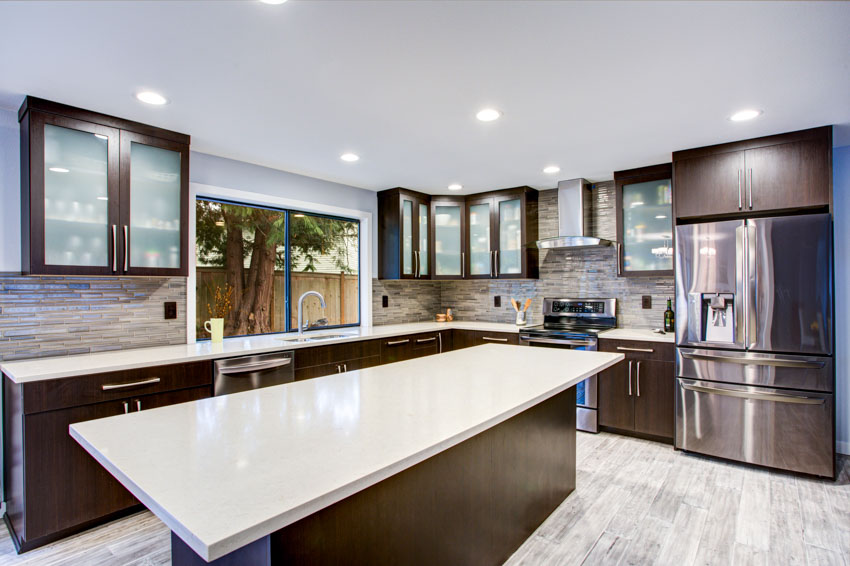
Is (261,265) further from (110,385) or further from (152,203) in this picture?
(110,385)

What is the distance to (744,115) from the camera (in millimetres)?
2652

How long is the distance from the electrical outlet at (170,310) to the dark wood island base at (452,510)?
2.13 meters

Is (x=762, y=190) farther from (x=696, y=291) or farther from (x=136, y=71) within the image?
(x=136, y=71)

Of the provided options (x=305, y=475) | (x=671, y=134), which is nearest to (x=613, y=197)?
(x=671, y=134)

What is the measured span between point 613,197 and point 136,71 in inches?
151

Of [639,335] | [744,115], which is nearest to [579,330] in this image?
[639,335]

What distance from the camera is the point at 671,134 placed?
300 centimetres

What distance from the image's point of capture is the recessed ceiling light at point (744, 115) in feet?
8.50

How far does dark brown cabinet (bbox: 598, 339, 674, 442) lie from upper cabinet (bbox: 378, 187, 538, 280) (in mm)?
1273

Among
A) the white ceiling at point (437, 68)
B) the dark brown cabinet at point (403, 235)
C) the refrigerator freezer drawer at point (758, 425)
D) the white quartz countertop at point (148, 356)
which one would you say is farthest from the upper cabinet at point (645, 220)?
the white quartz countertop at point (148, 356)

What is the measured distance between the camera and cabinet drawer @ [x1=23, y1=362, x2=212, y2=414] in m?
2.16

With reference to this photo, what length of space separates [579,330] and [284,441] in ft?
11.1

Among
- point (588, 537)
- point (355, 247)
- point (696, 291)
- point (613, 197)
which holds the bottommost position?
point (588, 537)

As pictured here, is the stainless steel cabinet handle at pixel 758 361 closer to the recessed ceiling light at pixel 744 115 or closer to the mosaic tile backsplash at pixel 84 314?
the recessed ceiling light at pixel 744 115
